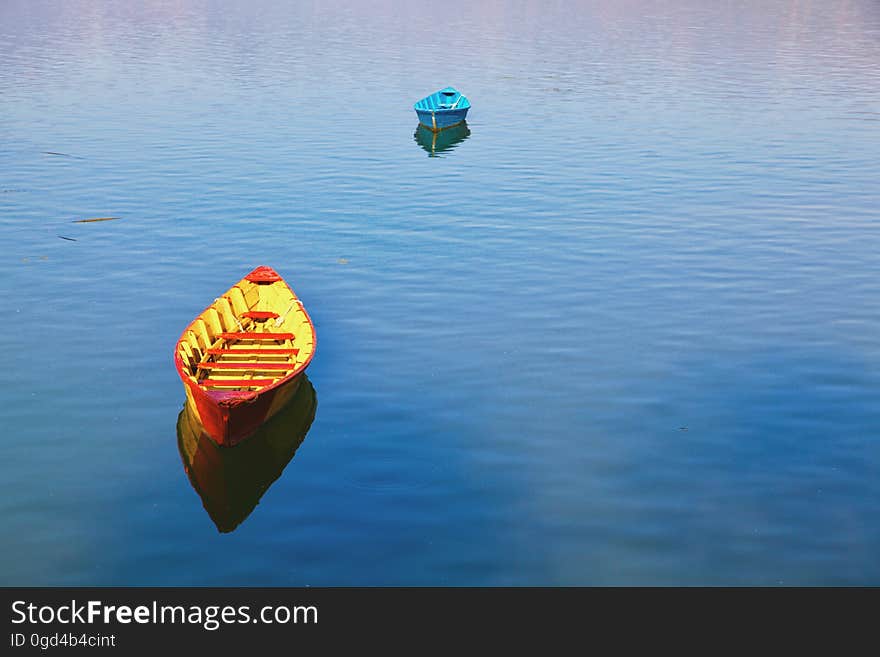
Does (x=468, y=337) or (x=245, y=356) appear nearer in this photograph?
(x=245, y=356)

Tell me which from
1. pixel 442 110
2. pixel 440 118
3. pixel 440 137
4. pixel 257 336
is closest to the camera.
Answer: pixel 257 336

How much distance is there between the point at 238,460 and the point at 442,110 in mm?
40659

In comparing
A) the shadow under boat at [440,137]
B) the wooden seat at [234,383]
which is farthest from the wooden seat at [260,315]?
the shadow under boat at [440,137]

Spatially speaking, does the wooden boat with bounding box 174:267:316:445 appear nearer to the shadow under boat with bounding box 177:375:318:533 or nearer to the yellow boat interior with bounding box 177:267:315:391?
the yellow boat interior with bounding box 177:267:315:391

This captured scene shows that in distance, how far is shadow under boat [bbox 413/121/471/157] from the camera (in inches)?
2217

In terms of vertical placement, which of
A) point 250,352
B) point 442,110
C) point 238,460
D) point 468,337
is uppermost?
point 250,352

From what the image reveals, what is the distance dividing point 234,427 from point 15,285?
14572mm

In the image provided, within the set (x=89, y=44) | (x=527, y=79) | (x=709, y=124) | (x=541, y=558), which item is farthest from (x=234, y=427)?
(x=89, y=44)

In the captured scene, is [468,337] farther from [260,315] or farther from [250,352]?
Result: [250,352]

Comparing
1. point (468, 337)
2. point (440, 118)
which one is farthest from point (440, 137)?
point (468, 337)

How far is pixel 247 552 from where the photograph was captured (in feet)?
60.5

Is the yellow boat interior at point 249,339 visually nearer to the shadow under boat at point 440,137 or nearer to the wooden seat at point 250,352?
the wooden seat at point 250,352

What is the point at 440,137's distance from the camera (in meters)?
59.1

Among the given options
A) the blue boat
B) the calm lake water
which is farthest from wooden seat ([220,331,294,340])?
the blue boat
